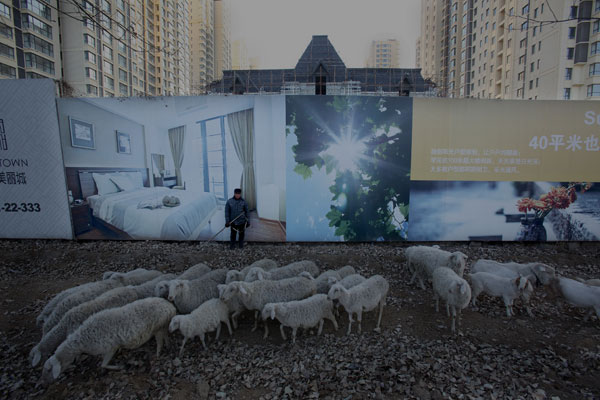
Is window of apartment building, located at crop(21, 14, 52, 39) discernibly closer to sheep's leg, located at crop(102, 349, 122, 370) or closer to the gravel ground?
the gravel ground

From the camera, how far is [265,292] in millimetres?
4641

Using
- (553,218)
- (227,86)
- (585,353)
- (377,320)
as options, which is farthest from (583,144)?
(227,86)

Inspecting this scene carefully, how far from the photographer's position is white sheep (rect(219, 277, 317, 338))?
4.45 meters

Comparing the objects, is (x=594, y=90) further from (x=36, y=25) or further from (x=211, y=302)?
(x=36, y=25)

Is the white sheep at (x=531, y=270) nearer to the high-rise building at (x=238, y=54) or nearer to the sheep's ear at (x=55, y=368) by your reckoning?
the sheep's ear at (x=55, y=368)

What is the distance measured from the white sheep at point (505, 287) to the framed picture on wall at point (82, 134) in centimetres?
1094

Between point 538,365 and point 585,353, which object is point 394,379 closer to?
point 538,365

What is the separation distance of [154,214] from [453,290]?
27.5 ft

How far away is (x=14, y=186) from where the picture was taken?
880 centimetres

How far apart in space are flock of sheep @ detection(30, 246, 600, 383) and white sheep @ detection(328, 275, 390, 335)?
0.02m

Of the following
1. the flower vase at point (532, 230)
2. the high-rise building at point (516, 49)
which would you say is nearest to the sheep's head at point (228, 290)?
the flower vase at point (532, 230)

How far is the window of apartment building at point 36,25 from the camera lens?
34688mm

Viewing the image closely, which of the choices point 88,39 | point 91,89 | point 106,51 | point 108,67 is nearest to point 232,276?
point 91,89

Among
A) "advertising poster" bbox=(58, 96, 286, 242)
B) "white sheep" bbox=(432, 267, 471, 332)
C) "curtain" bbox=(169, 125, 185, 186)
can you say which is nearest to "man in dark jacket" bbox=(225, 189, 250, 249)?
"advertising poster" bbox=(58, 96, 286, 242)
